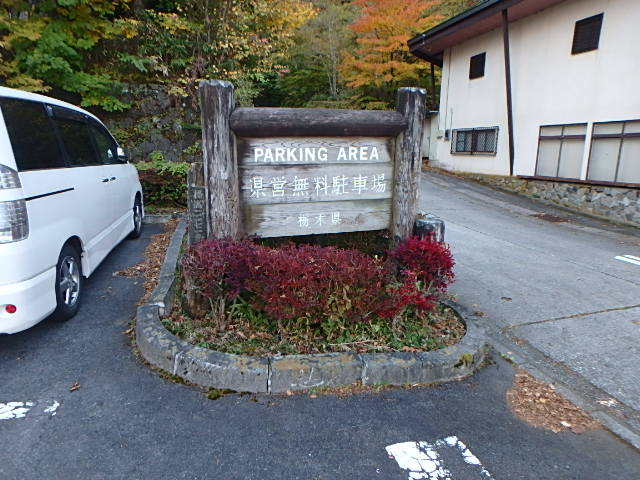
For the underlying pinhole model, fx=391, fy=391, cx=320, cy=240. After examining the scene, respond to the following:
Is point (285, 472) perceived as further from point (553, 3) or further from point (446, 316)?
point (553, 3)

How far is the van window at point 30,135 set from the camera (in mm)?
2873

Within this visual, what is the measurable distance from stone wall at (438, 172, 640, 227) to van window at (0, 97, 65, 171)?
442 inches

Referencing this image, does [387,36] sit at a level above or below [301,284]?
above

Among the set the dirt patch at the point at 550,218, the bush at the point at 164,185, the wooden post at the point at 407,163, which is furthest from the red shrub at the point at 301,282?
the dirt patch at the point at 550,218

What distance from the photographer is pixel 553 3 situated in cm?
1067

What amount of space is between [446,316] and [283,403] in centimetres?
179

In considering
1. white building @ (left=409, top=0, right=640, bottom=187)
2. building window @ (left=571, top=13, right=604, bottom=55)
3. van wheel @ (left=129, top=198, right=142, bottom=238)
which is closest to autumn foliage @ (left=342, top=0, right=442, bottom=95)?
white building @ (left=409, top=0, right=640, bottom=187)

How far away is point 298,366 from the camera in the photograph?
8.71ft

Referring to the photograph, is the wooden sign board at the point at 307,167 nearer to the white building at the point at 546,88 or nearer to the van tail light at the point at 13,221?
the van tail light at the point at 13,221

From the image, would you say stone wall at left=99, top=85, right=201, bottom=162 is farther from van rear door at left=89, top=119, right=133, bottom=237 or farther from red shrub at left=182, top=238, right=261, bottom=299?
red shrub at left=182, top=238, right=261, bottom=299

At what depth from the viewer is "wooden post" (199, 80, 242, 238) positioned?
10.2 feet

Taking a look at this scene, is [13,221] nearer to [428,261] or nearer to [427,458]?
[427,458]

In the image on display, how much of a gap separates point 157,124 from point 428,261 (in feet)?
36.0

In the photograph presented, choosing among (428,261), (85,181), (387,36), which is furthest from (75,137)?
(387,36)
